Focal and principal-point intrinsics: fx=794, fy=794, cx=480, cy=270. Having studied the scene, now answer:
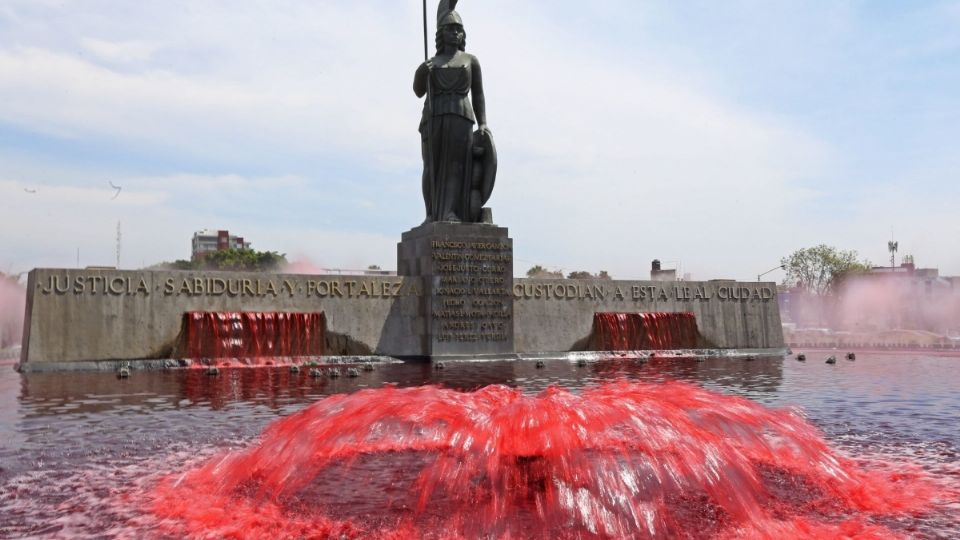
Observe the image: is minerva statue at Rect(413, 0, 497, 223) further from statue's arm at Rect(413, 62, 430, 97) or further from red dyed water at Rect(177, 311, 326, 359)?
red dyed water at Rect(177, 311, 326, 359)

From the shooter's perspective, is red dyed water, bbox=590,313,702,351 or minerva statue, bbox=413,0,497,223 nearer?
minerva statue, bbox=413,0,497,223

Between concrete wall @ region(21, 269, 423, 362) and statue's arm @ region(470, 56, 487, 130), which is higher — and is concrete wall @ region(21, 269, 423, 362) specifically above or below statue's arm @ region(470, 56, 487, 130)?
below

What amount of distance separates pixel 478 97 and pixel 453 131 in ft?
3.13

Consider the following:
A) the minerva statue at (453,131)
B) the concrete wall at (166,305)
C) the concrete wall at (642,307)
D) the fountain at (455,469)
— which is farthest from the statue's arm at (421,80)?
the fountain at (455,469)

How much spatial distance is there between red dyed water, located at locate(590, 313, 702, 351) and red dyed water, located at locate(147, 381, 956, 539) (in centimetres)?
1140

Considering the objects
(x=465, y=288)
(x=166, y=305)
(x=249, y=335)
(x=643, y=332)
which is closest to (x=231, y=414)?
(x=249, y=335)

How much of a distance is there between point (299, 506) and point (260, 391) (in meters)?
5.29

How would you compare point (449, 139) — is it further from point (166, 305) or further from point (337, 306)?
point (166, 305)

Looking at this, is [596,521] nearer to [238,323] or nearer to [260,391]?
[260,391]

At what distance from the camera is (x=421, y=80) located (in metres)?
15.2

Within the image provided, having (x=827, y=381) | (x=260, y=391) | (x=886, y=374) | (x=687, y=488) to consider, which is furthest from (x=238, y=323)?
(x=687, y=488)

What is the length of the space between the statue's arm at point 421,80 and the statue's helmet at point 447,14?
876mm

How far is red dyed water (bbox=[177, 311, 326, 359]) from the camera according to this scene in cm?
1350

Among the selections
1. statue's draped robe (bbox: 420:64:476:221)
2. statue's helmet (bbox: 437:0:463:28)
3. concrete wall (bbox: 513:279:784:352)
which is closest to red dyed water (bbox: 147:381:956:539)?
statue's draped robe (bbox: 420:64:476:221)
